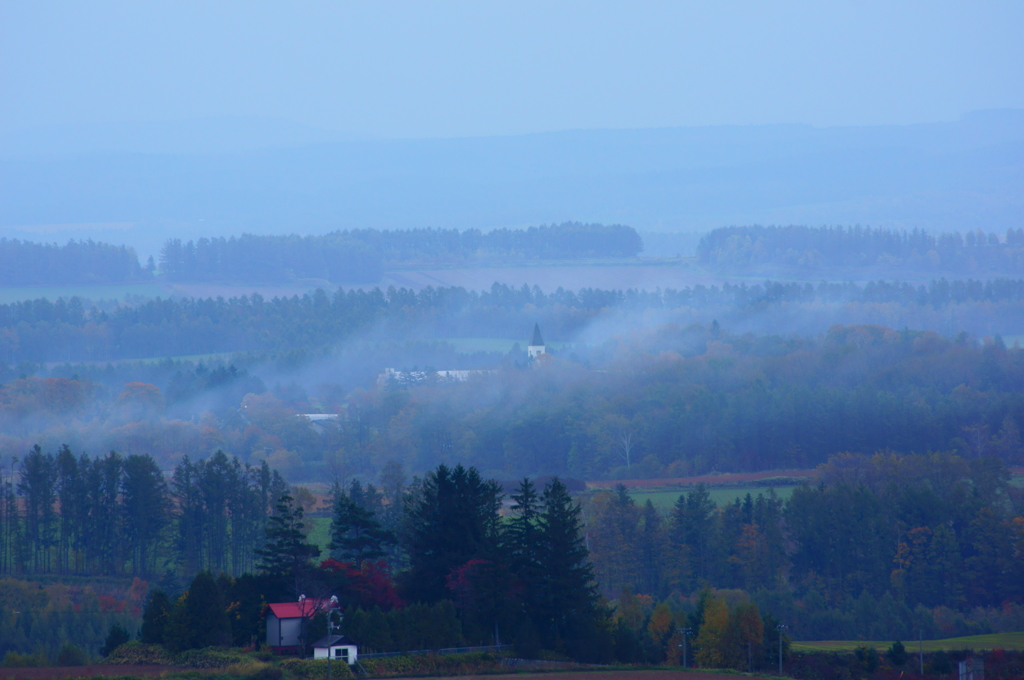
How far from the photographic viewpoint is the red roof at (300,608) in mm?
50938

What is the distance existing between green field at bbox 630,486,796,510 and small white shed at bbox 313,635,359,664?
5395cm

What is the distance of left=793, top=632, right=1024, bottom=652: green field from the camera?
62.4 m

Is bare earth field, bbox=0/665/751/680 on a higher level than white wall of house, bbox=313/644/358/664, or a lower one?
lower

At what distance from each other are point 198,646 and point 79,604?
2810 centimetres

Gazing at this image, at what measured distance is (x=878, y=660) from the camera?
189ft

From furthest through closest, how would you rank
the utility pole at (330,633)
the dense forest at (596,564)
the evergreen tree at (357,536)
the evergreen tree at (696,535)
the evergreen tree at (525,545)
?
the evergreen tree at (696,535) → the evergreen tree at (357,536) → the evergreen tree at (525,545) → the dense forest at (596,564) → the utility pole at (330,633)

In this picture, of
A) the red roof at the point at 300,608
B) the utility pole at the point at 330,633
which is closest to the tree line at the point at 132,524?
the red roof at the point at 300,608

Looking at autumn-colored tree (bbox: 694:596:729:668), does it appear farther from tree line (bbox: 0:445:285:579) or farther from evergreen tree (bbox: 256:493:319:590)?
tree line (bbox: 0:445:285:579)

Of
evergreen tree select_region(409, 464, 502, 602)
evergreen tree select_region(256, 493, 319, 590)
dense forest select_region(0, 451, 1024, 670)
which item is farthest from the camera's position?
evergreen tree select_region(409, 464, 502, 602)

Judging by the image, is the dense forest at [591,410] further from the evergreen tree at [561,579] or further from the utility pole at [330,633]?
the utility pole at [330,633]

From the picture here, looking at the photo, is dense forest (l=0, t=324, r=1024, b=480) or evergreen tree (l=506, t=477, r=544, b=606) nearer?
evergreen tree (l=506, t=477, r=544, b=606)

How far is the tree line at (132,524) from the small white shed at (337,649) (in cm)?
3733

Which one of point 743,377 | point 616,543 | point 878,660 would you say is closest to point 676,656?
point 878,660

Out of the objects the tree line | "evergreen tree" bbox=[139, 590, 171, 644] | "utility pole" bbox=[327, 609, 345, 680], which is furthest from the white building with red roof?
the tree line
